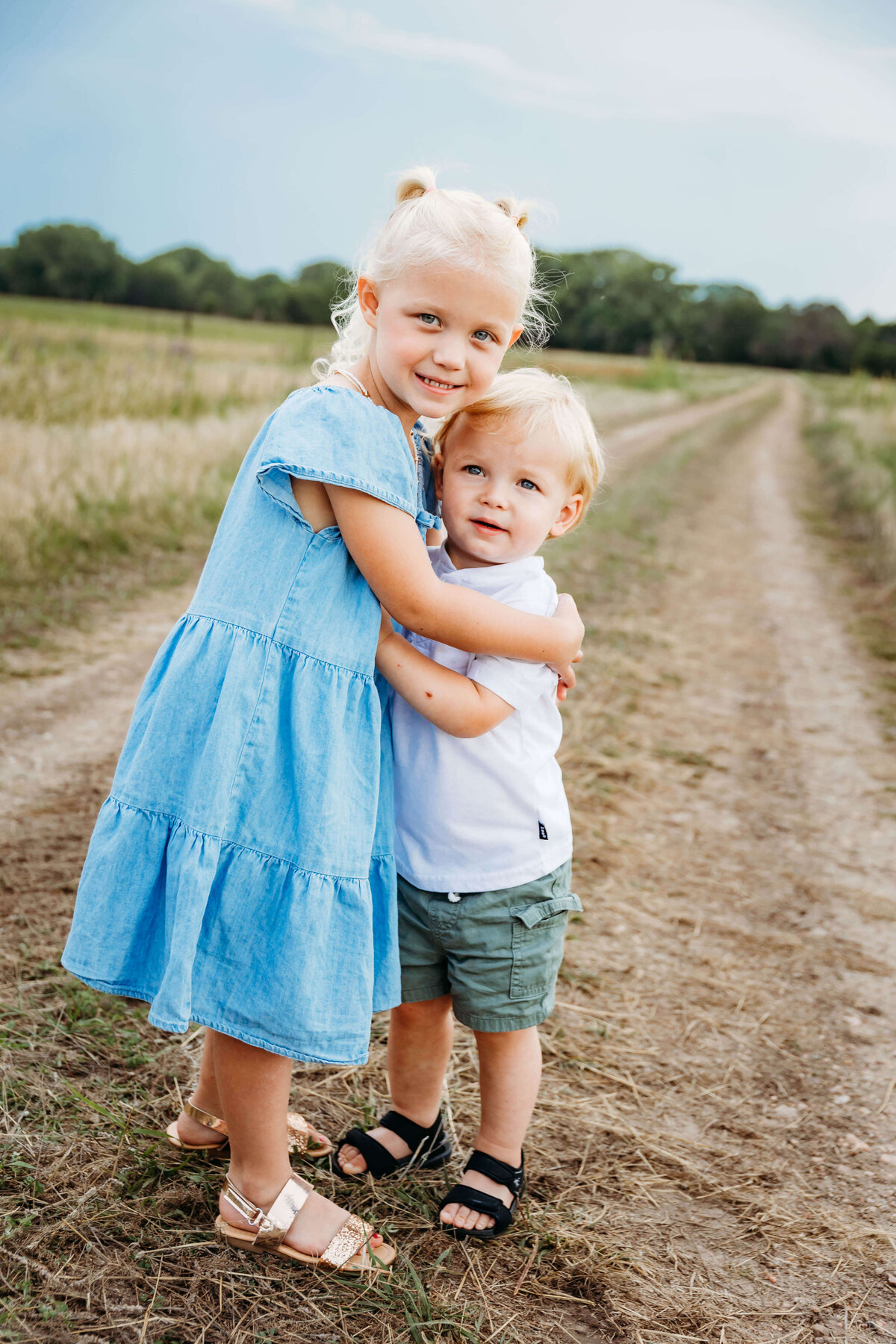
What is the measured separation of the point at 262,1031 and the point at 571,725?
3012 millimetres

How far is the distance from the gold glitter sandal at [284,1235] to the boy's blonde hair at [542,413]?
132 centimetres

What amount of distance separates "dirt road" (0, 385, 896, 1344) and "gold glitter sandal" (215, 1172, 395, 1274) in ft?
0.19

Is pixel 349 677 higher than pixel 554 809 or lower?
higher

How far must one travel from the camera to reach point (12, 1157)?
5.93 ft

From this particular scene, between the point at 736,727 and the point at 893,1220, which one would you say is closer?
the point at 893,1220

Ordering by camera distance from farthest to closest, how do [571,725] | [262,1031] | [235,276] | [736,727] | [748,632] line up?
1. [235,276]
2. [748,632]
3. [736,727]
4. [571,725]
5. [262,1031]

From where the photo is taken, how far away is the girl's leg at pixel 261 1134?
157 centimetres

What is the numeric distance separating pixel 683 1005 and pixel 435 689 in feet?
5.14

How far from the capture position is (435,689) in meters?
1.58

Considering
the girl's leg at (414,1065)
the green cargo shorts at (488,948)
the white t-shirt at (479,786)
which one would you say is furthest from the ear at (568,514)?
the girl's leg at (414,1065)

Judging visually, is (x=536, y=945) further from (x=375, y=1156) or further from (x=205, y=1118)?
(x=205, y=1118)

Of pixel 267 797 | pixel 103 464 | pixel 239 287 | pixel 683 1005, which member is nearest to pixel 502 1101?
pixel 267 797

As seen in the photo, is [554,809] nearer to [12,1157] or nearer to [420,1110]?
[420,1110]

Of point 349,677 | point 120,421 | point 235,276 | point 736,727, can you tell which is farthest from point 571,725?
point 235,276
